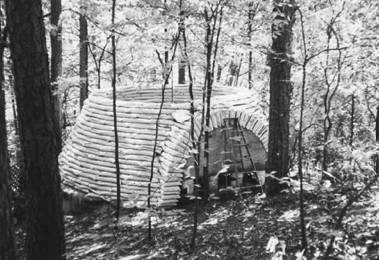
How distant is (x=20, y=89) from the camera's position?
5277 mm

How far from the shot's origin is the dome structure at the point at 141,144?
9.24 metres

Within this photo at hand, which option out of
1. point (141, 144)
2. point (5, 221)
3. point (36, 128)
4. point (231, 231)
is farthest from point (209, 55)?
point (141, 144)

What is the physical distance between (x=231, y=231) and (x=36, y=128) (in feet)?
11.4

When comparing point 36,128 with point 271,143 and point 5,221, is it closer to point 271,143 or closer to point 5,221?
point 5,221

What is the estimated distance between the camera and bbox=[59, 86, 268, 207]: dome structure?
9242 millimetres

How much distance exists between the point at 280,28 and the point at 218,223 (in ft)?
12.5

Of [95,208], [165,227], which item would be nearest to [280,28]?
[165,227]

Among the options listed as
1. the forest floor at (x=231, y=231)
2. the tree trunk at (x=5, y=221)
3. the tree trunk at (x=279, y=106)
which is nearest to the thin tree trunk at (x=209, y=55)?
the forest floor at (x=231, y=231)

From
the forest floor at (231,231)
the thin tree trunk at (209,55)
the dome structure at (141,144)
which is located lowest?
the forest floor at (231,231)

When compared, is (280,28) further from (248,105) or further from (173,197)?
(173,197)

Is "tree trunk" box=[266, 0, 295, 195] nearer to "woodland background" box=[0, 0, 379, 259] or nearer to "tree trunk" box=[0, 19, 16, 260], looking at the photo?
"woodland background" box=[0, 0, 379, 259]

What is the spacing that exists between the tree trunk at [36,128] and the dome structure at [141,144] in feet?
10.9

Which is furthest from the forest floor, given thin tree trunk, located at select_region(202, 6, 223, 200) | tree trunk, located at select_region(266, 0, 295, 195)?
thin tree trunk, located at select_region(202, 6, 223, 200)

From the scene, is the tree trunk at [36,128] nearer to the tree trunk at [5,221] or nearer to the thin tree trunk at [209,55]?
the tree trunk at [5,221]
